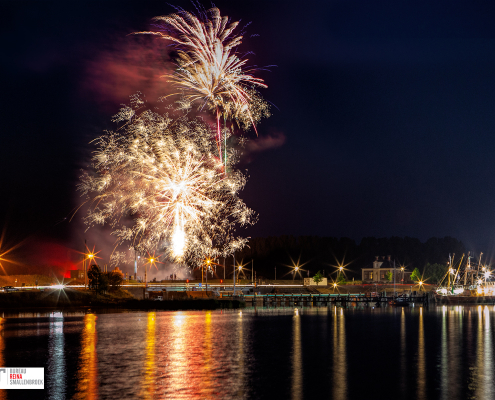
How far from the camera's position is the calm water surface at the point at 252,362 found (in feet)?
69.6

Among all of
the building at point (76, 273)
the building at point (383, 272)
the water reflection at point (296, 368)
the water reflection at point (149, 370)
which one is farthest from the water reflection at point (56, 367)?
the building at point (383, 272)

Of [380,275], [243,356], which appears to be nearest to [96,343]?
[243,356]

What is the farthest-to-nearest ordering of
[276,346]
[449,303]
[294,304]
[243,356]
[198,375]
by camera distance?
[449,303], [294,304], [276,346], [243,356], [198,375]

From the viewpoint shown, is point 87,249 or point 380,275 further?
point 380,275

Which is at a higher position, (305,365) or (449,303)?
(305,365)

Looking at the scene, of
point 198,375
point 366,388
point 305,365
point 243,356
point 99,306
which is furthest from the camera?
point 99,306

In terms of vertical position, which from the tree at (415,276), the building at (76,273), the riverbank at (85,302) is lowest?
the tree at (415,276)

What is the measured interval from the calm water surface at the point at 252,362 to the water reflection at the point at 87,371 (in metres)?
0.05

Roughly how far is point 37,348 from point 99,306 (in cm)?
5680

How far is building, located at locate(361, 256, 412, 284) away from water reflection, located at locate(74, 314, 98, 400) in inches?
6130

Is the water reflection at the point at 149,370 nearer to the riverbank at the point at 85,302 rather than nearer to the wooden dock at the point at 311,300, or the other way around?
the riverbank at the point at 85,302

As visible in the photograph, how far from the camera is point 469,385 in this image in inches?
891

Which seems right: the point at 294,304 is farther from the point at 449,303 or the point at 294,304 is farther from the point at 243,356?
the point at 243,356

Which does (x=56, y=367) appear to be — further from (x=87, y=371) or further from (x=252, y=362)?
(x=252, y=362)
